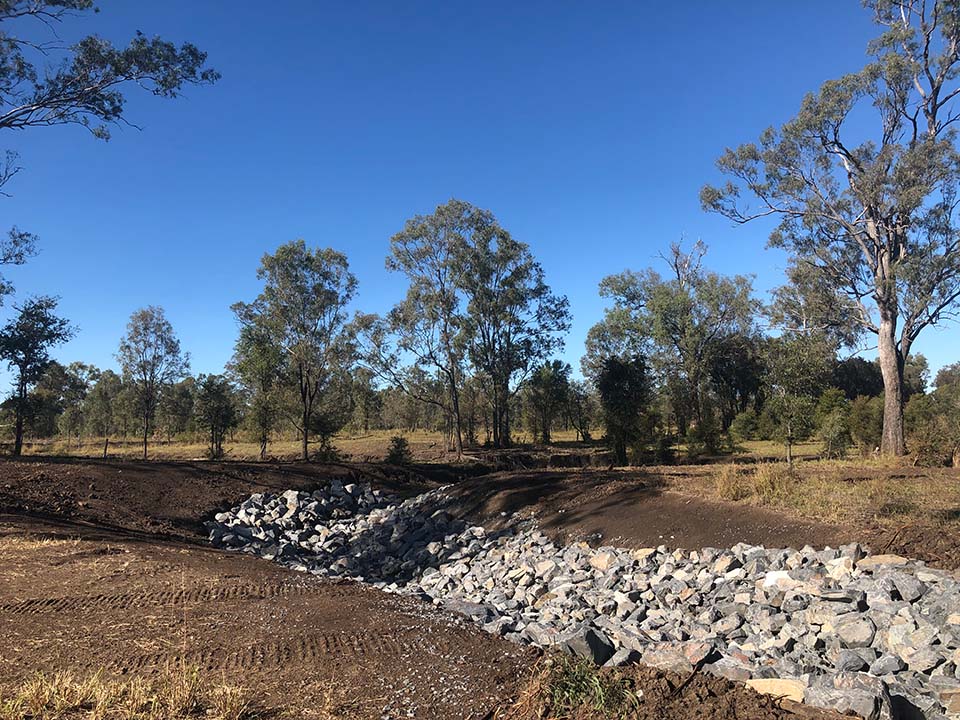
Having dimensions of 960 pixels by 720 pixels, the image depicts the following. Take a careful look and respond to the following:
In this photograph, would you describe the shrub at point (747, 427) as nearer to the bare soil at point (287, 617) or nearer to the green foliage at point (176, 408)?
the bare soil at point (287, 617)

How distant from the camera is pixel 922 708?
170 inches

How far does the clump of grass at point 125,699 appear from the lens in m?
3.31

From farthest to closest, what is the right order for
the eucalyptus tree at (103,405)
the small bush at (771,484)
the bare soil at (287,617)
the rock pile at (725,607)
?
the eucalyptus tree at (103,405) → the small bush at (771,484) → the rock pile at (725,607) → the bare soil at (287,617)

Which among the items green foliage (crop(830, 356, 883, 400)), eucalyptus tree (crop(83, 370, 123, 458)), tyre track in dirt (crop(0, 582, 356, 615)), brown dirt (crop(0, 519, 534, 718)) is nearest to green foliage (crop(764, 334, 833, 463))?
brown dirt (crop(0, 519, 534, 718))

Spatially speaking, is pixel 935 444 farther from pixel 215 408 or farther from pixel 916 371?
pixel 916 371

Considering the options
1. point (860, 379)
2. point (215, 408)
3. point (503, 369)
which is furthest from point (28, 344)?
point (860, 379)

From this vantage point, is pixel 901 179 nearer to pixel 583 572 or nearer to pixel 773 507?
pixel 773 507

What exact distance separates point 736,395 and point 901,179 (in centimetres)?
2865

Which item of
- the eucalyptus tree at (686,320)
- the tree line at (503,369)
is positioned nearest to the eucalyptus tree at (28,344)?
the tree line at (503,369)

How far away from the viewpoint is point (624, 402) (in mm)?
23219

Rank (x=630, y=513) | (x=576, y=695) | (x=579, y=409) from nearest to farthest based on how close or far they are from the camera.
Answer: (x=576, y=695)
(x=630, y=513)
(x=579, y=409)

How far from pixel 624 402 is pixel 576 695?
1997cm

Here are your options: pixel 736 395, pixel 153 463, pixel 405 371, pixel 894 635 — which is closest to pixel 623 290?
pixel 736 395

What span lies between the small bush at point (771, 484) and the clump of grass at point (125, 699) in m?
8.51
